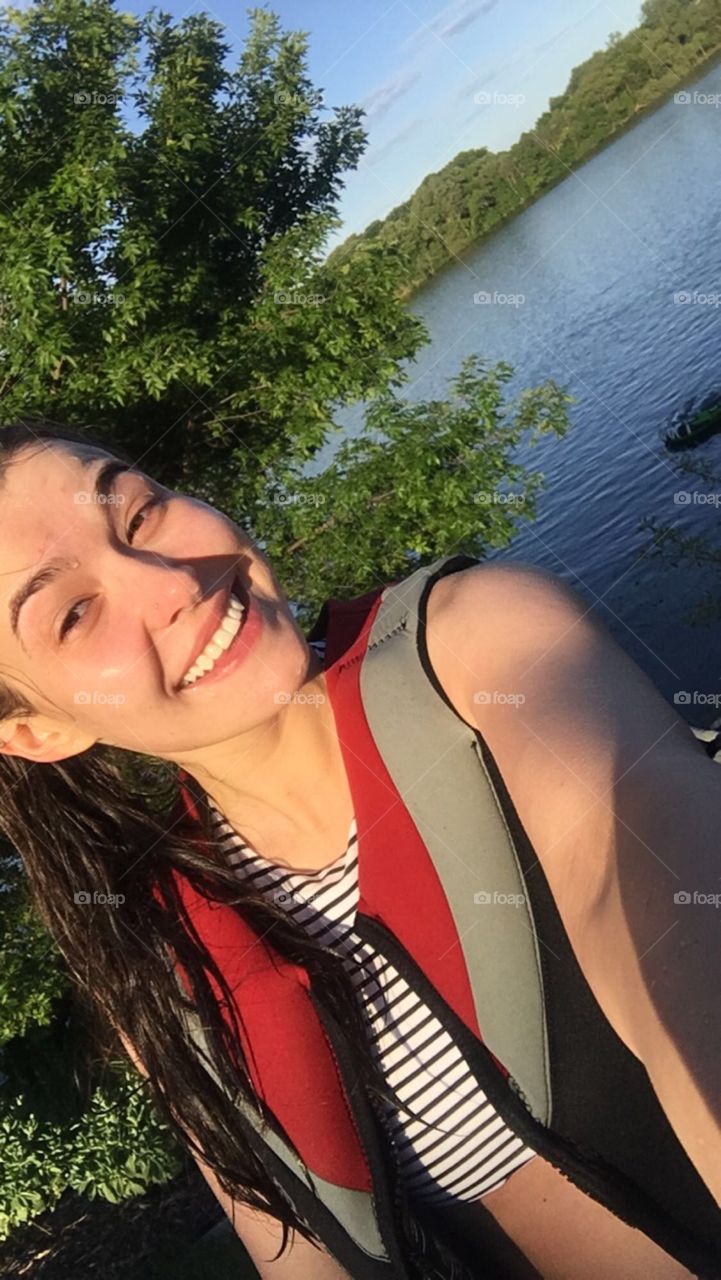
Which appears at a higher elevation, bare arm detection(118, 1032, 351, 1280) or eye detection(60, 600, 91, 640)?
eye detection(60, 600, 91, 640)

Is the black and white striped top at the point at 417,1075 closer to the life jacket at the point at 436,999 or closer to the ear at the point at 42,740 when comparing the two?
the life jacket at the point at 436,999

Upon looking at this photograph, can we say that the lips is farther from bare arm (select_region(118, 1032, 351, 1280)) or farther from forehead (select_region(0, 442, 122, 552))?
bare arm (select_region(118, 1032, 351, 1280))

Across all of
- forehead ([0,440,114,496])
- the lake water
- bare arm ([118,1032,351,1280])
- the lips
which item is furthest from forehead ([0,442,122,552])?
the lake water

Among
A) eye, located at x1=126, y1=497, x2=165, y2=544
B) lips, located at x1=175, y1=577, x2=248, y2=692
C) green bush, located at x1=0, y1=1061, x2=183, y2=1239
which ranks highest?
eye, located at x1=126, y1=497, x2=165, y2=544

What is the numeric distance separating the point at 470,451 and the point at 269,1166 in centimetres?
438

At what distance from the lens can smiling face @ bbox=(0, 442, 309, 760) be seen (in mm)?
1656

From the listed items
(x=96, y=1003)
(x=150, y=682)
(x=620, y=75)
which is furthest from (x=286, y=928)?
(x=620, y=75)

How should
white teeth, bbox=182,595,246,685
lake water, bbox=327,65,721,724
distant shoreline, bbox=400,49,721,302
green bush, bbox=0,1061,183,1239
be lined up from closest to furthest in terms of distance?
white teeth, bbox=182,595,246,685 → green bush, bbox=0,1061,183,1239 → lake water, bbox=327,65,721,724 → distant shoreline, bbox=400,49,721,302

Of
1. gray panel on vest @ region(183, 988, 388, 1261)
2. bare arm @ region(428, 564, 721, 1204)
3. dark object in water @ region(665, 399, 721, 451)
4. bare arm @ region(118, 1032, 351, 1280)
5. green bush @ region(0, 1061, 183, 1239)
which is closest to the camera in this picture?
bare arm @ region(428, 564, 721, 1204)

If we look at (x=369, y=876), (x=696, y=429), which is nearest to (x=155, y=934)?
(x=369, y=876)

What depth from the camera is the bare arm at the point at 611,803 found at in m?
0.96

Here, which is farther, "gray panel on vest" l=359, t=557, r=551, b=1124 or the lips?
the lips

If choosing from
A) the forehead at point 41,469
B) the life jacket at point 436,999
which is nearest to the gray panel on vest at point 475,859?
the life jacket at point 436,999

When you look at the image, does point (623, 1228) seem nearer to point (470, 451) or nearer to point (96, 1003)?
point (96, 1003)
